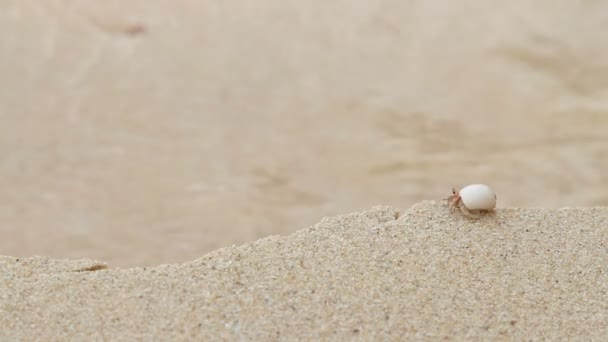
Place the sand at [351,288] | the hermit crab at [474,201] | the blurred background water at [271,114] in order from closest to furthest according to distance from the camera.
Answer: the sand at [351,288]
the hermit crab at [474,201]
the blurred background water at [271,114]

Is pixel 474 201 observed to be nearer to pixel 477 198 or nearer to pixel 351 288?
pixel 477 198

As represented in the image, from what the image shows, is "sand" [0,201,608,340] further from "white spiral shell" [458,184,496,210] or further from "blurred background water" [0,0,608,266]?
"blurred background water" [0,0,608,266]

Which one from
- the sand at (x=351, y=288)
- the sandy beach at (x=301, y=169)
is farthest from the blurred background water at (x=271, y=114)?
the sand at (x=351, y=288)

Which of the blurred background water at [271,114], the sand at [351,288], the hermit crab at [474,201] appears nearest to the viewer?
the sand at [351,288]

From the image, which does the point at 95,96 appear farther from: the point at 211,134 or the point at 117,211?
the point at 117,211

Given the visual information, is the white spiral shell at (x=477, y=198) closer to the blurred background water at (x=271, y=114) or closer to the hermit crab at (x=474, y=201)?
the hermit crab at (x=474, y=201)

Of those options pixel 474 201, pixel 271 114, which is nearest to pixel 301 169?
pixel 271 114
